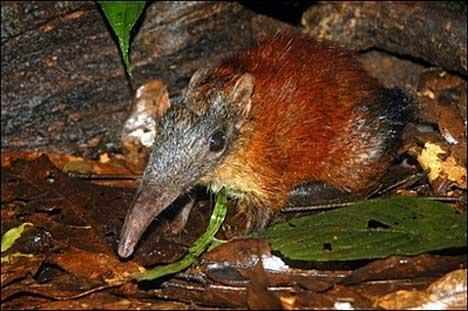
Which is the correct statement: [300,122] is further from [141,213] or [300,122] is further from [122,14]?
[122,14]

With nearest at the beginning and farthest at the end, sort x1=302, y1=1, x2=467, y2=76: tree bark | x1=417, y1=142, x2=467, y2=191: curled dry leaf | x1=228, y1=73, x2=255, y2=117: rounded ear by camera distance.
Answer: x1=228, y1=73, x2=255, y2=117: rounded ear, x1=417, y1=142, x2=467, y2=191: curled dry leaf, x1=302, y1=1, x2=467, y2=76: tree bark

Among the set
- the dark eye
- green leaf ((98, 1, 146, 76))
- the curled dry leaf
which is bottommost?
the curled dry leaf

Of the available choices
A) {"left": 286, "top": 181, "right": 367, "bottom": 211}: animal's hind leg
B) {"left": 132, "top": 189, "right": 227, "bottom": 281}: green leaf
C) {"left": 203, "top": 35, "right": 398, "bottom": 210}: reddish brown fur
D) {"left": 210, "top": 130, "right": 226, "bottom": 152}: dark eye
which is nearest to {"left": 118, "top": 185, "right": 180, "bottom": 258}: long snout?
{"left": 132, "top": 189, "right": 227, "bottom": 281}: green leaf

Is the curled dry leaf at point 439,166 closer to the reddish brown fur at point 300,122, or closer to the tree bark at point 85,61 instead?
the reddish brown fur at point 300,122

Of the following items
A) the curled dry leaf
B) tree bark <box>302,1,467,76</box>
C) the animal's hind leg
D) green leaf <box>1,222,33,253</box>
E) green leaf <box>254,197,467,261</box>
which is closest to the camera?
green leaf <box>254,197,467,261</box>

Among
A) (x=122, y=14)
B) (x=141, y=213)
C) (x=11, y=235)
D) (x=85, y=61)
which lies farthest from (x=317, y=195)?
(x=85, y=61)

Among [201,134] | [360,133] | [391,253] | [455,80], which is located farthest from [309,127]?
[455,80]

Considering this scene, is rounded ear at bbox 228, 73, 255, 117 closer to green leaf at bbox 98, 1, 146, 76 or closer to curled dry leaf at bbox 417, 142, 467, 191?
green leaf at bbox 98, 1, 146, 76
